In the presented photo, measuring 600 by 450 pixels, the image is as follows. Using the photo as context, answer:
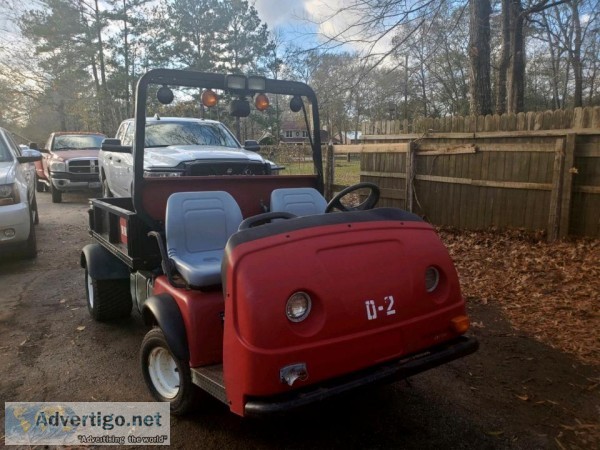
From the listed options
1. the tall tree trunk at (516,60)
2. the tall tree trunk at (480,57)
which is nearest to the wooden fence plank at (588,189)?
the tall tree trunk at (480,57)

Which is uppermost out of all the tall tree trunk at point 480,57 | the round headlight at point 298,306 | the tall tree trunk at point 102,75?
the tall tree trunk at point 102,75

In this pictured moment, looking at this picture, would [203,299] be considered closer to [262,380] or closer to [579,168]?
[262,380]

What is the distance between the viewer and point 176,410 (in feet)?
9.14

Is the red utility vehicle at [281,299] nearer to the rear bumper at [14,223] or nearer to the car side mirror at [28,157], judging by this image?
the rear bumper at [14,223]

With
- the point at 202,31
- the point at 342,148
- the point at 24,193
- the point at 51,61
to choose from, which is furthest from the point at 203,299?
the point at 51,61

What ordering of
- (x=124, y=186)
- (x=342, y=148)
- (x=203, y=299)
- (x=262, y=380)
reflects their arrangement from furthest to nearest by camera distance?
(x=342, y=148), (x=124, y=186), (x=203, y=299), (x=262, y=380)

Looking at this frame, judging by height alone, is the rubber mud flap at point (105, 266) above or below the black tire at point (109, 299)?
above

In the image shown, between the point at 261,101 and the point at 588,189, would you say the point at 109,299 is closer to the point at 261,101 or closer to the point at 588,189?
the point at 261,101

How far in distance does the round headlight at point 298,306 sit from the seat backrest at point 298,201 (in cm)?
183

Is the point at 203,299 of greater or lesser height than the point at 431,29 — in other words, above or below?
below

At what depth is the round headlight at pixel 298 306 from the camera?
6.93ft

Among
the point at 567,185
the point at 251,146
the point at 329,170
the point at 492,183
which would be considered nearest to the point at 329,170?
the point at 329,170

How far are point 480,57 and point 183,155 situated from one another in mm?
6404

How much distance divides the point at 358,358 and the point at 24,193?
20.6 feet
